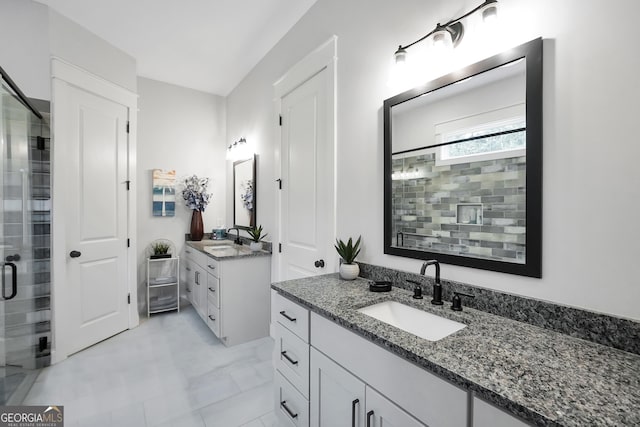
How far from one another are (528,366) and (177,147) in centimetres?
422

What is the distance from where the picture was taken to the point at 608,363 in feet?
2.63

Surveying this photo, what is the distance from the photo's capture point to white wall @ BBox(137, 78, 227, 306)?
3672 millimetres

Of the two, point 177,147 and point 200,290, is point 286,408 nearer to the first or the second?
point 200,290

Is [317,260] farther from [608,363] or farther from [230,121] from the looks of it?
[230,121]

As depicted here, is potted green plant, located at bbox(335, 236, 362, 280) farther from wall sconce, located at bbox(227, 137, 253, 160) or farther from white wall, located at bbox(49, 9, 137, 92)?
white wall, located at bbox(49, 9, 137, 92)

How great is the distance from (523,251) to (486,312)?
0.30 m

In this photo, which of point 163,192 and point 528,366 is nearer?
point 528,366

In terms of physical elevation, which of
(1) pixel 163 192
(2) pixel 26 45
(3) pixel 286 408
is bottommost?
(3) pixel 286 408

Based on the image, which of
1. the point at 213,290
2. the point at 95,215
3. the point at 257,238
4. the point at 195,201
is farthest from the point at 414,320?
the point at 195,201

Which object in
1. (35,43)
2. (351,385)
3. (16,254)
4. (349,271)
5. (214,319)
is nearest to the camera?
(351,385)

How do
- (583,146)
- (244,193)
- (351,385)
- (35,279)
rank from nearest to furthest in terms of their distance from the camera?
1. (583,146)
2. (351,385)
3. (35,279)
4. (244,193)

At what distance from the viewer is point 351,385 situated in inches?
43.8

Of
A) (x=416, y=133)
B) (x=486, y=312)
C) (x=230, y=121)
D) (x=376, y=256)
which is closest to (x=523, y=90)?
(x=416, y=133)

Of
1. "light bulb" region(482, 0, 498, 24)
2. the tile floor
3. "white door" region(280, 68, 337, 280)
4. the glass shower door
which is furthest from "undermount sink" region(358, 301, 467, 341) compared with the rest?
the glass shower door
